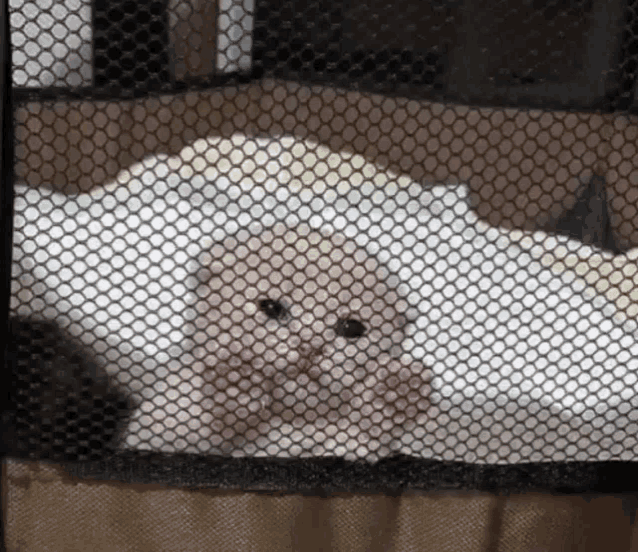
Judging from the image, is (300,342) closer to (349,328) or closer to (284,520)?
(349,328)

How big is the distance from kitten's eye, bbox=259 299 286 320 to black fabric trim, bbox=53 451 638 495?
15cm

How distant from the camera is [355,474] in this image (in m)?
0.69

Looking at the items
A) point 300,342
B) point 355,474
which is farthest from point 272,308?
point 355,474

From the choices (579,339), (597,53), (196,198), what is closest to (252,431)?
(196,198)

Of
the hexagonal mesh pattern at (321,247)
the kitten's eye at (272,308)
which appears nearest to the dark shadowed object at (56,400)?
the hexagonal mesh pattern at (321,247)

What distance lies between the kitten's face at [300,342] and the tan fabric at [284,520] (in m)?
0.08

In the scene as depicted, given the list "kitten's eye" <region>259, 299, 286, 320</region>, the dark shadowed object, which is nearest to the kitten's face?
"kitten's eye" <region>259, 299, 286, 320</region>

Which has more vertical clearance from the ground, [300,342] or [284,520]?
[300,342]

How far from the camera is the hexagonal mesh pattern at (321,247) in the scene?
61 centimetres

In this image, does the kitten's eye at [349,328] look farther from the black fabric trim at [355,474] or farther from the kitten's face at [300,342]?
the black fabric trim at [355,474]

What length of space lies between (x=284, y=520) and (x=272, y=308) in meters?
0.23

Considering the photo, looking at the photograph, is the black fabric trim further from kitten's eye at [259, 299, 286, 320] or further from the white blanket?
kitten's eye at [259, 299, 286, 320]

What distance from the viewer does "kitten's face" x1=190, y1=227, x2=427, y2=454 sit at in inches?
25.2

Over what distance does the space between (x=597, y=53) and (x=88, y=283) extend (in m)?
0.53
